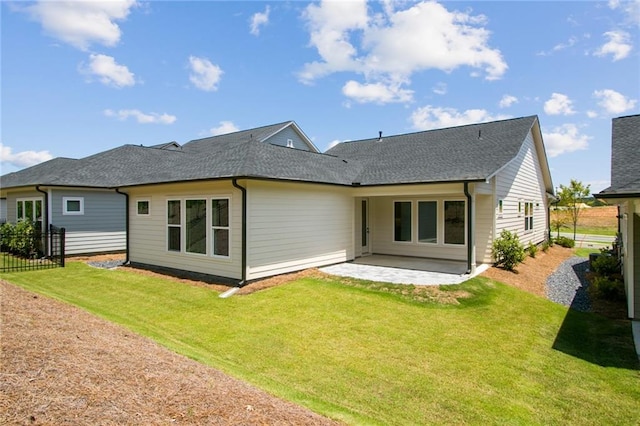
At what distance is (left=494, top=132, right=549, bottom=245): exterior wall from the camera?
1325cm

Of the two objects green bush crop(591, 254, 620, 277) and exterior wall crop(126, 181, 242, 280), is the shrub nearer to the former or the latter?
green bush crop(591, 254, 620, 277)

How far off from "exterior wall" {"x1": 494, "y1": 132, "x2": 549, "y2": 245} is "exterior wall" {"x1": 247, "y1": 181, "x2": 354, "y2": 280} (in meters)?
5.57

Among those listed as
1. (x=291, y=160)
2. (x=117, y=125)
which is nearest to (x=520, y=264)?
(x=291, y=160)

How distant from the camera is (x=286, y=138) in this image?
83.3 ft

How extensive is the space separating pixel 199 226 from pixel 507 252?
1028 centimetres

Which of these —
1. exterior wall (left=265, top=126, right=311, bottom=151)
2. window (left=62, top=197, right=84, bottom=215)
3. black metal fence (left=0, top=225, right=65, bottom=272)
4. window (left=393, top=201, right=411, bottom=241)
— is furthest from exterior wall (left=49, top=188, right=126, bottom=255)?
window (left=393, top=201, right=411, bottom=241)

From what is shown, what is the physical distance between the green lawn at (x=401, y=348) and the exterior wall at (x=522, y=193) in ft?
15.1

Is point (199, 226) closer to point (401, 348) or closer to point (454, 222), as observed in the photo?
point (401, 348)

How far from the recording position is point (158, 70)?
15219 mm

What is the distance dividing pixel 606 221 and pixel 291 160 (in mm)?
41806

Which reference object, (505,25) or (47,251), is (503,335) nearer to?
(505,25)

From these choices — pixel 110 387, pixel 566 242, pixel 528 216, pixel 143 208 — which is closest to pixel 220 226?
pixel 143 208

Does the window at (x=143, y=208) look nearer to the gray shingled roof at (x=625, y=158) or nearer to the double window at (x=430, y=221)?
the double window at (x=430, y=221)

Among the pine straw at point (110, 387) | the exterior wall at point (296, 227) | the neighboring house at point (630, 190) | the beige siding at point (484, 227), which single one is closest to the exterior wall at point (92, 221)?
the exterior wall at point (296, 227)
